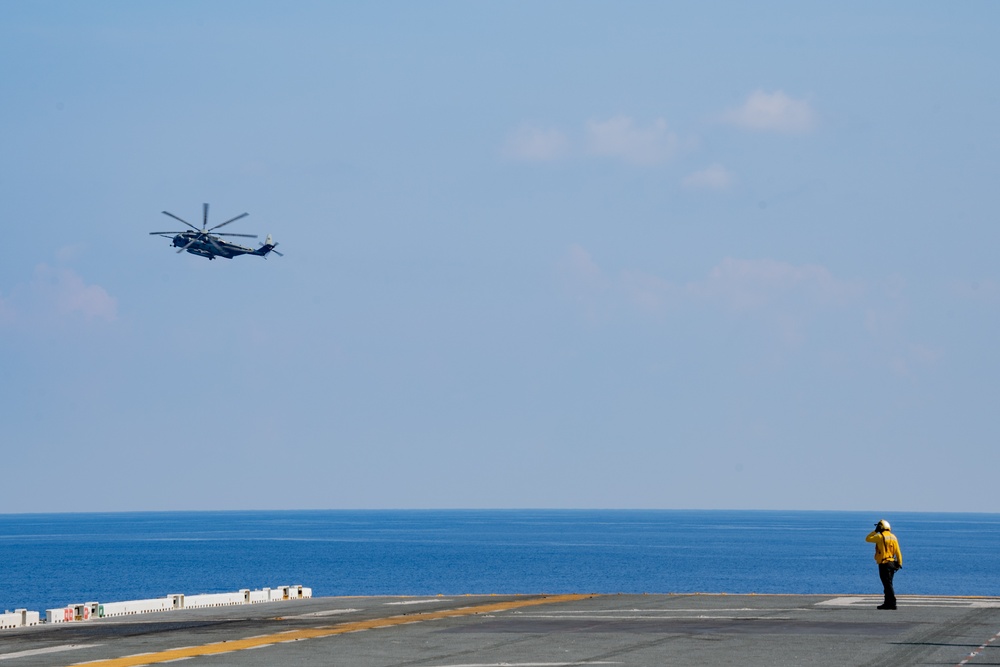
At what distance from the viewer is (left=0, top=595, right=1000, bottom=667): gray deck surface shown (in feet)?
78.4

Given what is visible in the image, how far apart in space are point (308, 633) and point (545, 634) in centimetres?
562

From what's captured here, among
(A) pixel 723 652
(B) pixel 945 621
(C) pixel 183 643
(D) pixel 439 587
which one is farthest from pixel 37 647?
(D) pixel 439 587

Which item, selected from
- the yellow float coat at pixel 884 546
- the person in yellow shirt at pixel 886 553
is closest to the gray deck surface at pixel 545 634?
the person in yellow shirt at pixel 886 553

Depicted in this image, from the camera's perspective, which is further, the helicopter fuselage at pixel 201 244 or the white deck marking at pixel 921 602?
the helicopter fuselage at pixel 201 244

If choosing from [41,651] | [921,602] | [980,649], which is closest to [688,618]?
[921,602]

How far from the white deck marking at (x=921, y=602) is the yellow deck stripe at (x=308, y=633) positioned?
821 centimetres

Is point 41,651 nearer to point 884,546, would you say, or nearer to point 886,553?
point 884,546

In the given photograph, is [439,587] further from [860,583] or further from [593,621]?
[593,621]

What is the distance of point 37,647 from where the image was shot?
27.3 metres

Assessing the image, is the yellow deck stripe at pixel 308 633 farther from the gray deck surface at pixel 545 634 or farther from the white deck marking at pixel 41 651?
the white deck marking at pixel 41 651

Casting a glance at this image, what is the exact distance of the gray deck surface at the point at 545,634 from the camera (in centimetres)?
2391

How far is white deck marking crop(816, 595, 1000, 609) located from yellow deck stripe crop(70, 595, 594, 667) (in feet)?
26.9

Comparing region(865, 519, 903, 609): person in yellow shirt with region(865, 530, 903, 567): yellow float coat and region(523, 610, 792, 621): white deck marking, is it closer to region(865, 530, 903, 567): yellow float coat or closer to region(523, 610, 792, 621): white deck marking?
region(865, 530, 903, 567): yellow float coat

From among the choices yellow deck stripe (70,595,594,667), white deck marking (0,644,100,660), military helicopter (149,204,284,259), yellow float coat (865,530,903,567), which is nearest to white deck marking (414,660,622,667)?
yellow deck stripe (70,595,594,667)
